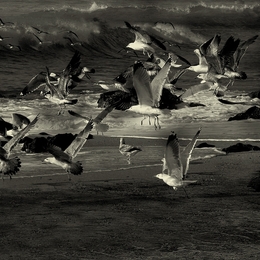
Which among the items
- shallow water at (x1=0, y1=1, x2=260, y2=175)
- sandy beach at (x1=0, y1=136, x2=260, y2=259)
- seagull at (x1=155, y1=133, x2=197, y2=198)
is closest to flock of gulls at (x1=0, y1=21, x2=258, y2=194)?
seagull at (x1=155, y1=133, x2=197, y2=198)

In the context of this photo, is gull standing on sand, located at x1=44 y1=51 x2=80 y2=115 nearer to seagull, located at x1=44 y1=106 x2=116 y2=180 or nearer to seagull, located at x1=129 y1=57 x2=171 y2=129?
seagull, located at x1=129 y1=57 x2=171 y2=129

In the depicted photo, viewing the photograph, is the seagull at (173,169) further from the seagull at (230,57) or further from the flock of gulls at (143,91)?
the seagull at (230,57)

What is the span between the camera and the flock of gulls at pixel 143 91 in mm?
9430

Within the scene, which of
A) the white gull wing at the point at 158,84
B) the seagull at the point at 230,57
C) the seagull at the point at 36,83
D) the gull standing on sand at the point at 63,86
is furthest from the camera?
the seagull at the point at 36,83

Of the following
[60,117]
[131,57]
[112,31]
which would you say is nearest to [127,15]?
[112,31]

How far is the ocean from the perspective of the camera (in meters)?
14.7

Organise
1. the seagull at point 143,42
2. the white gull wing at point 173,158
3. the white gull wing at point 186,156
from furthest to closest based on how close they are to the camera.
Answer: the seagull at point 143,42 < the white gull wing at point 186,156 < the white gull wing at point 173,158

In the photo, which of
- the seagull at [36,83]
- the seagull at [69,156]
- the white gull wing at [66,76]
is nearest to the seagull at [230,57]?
the white gull wing at [66,76]

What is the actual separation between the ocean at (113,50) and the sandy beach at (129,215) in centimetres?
200

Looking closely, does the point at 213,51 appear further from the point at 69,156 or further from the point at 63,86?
the point at 69,156

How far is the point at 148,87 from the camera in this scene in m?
10.5

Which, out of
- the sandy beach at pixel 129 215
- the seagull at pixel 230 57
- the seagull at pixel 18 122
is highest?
the seagull at pixel 230 57

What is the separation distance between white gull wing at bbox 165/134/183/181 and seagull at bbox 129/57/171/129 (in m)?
1.61

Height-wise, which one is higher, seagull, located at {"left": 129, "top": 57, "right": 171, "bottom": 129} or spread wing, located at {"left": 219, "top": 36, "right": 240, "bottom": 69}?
spread wing, located at {"left": 219, "top": 36, "right": 240, "bottom": 69}
